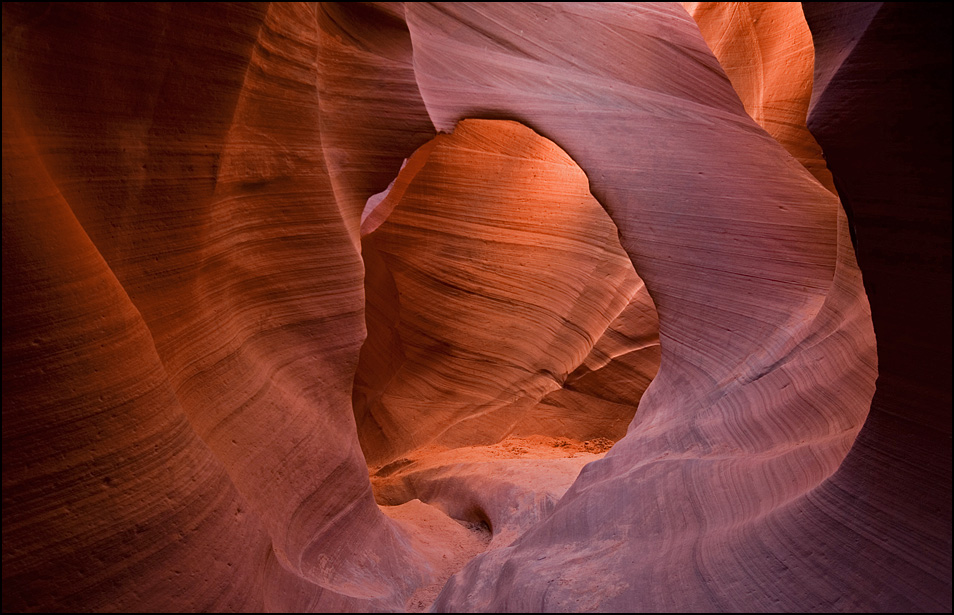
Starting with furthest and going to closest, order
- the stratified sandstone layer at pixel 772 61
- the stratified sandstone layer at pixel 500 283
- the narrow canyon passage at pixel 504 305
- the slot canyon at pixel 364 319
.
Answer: the stratified sandstone layer at pixel 500 283 < the narrow canyon passage at pixel 504 305 < the stratified sandstone layer at pixel 772 61 < the slot canyon at pixel 364 319

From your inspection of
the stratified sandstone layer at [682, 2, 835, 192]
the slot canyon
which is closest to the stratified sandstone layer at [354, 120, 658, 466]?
the slot canyon

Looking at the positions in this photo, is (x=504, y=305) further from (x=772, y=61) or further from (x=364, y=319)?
(x=772, y=61)

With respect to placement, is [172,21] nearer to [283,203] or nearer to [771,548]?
[283,203]

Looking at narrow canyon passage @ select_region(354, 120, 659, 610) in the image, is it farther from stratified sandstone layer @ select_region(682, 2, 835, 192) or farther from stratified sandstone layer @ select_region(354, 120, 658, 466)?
stratified sandstone layer @ select_region(682, 2, 835, 192)

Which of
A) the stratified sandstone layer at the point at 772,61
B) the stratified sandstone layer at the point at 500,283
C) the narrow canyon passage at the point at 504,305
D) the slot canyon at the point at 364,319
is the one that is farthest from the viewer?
the stratified sandstone layer at the point at 500,283

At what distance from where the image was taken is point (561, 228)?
8172 mm

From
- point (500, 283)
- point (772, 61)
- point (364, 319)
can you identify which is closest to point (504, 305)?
point (500, 283)

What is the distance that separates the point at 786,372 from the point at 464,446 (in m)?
4.88

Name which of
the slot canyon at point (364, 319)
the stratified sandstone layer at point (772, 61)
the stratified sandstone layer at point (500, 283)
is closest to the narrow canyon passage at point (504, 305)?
the stratified sandstone layer at point (500, 283)

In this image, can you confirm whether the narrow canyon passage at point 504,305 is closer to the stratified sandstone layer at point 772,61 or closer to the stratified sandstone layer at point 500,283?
the stratified sandstone layer at point 500,283

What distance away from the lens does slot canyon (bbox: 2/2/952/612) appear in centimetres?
256

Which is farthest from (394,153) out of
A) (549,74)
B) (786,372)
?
(786,372)

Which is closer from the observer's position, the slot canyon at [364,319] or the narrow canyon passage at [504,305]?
the slot canyon at [364,319]

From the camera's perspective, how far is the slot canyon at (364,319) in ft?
A: 8.40
